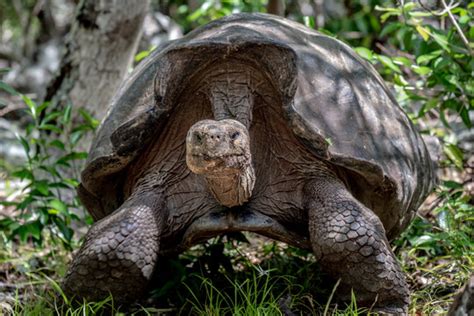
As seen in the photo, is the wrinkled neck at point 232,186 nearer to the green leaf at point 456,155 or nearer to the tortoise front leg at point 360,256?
the tortoise front leg at point 360,256

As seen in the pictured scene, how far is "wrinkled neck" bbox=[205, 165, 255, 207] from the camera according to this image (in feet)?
10.4

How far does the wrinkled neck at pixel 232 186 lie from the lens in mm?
3164

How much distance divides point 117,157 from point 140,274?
595 millimetres

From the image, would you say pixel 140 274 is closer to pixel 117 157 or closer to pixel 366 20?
pixel 117 157

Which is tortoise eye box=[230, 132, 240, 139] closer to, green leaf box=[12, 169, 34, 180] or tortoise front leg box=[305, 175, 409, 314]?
tortoise front leg box=[305, 175, 409, 314]

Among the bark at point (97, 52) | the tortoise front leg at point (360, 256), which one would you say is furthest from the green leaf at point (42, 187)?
the tortoise front leg at point (360, 256)

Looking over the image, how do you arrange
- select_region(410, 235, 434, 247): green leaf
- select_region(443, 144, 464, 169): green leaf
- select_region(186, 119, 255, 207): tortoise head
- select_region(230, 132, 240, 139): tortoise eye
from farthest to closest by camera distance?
select_region(443, 144, 464, 169): green leaf
select_region(410, 235, 434, 247): green leaf
select_region(230, 132, 240, 139): tortoise eye
select_region(186, 119, 255, 207): tortoise head

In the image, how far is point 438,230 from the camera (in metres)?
4.24

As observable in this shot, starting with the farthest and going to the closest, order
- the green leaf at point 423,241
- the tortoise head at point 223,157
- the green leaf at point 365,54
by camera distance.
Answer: the green leaf at point 365,54, the green leaf at point 423,241, the tortoise head at point 223,157

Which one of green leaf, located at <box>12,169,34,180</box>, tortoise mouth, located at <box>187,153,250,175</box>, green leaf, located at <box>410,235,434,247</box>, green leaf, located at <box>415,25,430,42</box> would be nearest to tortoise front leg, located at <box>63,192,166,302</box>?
tortoise mouth, located at <box>187,153,250,175</box>

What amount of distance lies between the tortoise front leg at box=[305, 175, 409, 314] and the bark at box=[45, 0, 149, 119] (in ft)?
8.91

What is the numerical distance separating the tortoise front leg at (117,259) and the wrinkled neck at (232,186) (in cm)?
33

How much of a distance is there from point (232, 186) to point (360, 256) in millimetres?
611

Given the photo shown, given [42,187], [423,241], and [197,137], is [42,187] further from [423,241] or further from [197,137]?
[423,241]
